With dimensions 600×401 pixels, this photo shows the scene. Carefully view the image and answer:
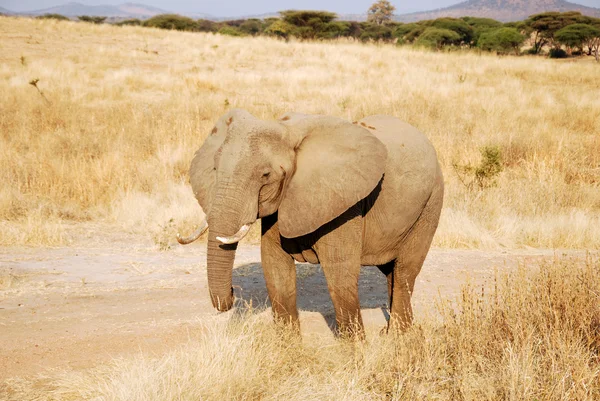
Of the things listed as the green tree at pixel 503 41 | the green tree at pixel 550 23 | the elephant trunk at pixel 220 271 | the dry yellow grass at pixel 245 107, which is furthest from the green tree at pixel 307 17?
the elephant trunk at pixel 220 271

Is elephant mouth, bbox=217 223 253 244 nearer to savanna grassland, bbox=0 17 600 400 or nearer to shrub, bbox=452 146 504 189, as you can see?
savanna grassland, bbox=0 17 600 400

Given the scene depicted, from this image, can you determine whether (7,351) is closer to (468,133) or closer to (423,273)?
(423,273)

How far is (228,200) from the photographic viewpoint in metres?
3.74

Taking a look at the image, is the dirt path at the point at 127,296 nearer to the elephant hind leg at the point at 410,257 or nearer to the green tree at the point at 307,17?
the elephant hind leg at the point at 410,257

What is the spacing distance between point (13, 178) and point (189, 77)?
9616 mm

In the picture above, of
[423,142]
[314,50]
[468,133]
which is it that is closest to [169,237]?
[423,142]

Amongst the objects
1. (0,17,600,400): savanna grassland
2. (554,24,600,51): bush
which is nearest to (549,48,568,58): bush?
(554,24,600,51): bush

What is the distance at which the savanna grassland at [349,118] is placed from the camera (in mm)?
4051

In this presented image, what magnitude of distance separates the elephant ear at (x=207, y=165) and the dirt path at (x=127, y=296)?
1278mm

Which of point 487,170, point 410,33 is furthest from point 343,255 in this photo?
point 410,33

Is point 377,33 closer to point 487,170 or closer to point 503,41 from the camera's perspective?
point 503,41

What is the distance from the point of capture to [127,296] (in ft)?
20.7

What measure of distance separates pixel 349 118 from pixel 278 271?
10.0 m

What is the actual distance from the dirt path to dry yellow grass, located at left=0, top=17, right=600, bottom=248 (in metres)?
0.69
